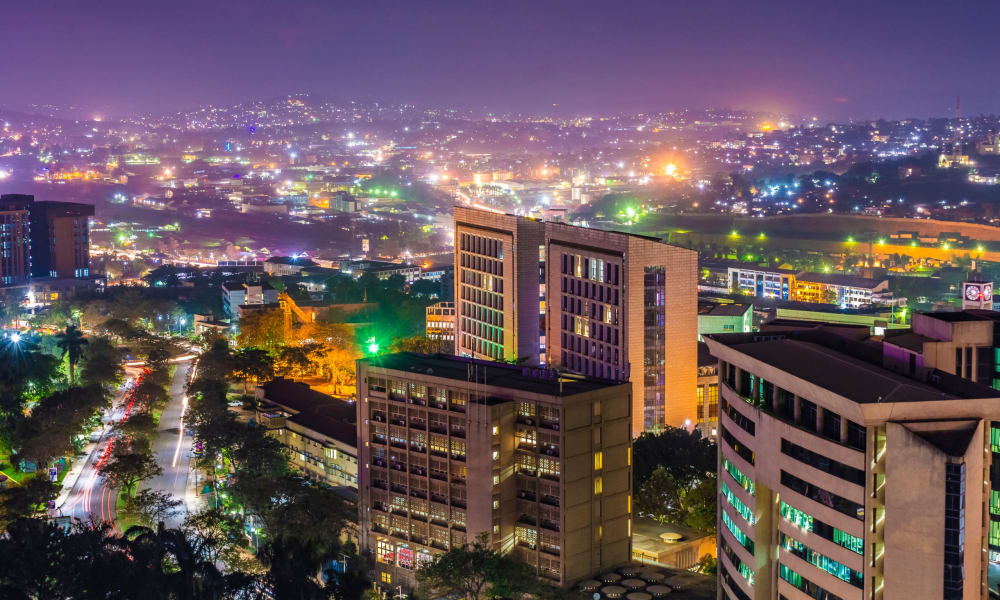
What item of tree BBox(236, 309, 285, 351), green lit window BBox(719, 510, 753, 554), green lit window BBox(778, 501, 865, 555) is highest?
green lit window BBox(778, 501, 865, 555)

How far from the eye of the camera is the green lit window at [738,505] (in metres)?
19.9

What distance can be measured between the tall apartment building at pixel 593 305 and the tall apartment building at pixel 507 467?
338 inches

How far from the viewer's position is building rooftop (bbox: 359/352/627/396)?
89.9 feet

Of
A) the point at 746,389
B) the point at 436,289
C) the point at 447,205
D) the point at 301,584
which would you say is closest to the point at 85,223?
the point at 436,289

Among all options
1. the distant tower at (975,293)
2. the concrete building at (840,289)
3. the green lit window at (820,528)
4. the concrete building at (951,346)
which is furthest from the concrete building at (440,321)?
the green lit window at (820,528)

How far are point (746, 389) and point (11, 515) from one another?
20.4m

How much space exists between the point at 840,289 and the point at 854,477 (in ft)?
169

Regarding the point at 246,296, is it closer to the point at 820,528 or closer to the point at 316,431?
the point at 316,431

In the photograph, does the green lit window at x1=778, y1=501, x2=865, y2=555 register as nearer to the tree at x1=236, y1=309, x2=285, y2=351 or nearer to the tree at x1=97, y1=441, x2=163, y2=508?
the tree at x1=97, y1=441, x2=163, y2=508

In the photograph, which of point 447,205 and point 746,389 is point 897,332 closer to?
point 746,389

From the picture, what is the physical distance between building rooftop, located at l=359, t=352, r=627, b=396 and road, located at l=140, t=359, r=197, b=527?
27.8ft

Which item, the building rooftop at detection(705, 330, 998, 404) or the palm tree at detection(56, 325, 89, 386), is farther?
the palm tree at detection(56, 325, 89, 386)

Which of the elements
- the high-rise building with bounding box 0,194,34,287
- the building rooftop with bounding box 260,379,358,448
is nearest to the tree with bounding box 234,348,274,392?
the building rooftop with bounding box 260,379,358,448

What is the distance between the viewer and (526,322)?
4294 centimetres
